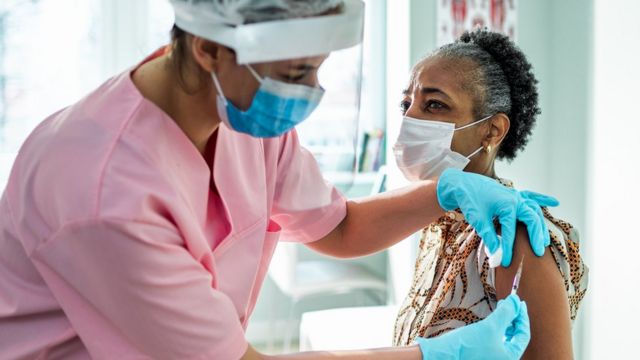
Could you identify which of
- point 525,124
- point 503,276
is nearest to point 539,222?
point 503,276

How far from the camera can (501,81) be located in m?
1.48

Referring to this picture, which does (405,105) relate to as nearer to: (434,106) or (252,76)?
(434,106)

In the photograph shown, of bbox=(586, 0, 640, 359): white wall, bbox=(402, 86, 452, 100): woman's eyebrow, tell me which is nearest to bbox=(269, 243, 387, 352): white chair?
bbox=(586, 0, 640, 359): white wall

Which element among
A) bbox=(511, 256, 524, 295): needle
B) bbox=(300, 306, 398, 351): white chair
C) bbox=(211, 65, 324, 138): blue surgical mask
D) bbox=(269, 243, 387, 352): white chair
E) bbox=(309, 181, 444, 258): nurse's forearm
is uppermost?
bbox=(211, 65, 324, 138): blue surgical mask

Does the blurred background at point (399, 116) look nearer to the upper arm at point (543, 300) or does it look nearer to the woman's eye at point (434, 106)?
the woman's eye at point (434, 106)

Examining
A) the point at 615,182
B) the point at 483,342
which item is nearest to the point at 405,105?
the point at 483,342

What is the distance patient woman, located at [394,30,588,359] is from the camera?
1352 millimetres

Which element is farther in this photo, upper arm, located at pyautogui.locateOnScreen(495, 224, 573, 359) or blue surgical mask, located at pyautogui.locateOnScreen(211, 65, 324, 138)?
upper arm, located at pyautogui.locateOnScreen(495, 224, 573, 359)

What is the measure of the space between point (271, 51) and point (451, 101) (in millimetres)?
675

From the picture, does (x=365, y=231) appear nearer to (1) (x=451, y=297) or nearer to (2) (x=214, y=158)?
(1) (x=451, y=297)

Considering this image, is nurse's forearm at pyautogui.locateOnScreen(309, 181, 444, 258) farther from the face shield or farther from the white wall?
the white wall

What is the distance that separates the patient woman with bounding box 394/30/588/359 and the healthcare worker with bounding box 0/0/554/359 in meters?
0.21

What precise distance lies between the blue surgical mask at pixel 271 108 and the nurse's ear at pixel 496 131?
2.02 ft

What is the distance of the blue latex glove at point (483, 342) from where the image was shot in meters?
1.07
